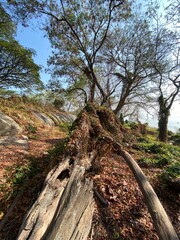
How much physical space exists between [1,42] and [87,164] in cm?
961

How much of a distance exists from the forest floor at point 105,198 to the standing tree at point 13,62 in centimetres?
765

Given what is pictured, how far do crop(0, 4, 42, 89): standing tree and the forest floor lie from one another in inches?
301

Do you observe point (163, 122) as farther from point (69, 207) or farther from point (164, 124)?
point (69, 207)

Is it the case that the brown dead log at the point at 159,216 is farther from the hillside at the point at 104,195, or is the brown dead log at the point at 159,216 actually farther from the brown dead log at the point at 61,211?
the brown dead log at the point at 61,211

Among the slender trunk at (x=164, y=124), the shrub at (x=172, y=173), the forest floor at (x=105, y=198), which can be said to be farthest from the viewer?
the slender trunk at (x=164, y=124)

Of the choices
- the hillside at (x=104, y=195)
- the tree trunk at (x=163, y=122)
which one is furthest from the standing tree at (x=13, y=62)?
the tree trunk at (x=163, y=122)

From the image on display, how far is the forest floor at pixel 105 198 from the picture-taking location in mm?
2133

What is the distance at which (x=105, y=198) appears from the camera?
266 cm

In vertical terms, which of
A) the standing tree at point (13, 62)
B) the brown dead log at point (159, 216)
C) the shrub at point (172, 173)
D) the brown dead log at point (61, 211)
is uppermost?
Answer: the standing tree at point (13, 62)

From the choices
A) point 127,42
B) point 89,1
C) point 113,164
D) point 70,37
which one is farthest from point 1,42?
point 113,164

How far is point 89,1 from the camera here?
9109mm

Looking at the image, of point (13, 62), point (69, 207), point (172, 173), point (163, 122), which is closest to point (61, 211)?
point (69, 207)

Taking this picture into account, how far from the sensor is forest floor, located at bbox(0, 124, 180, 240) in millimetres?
2133

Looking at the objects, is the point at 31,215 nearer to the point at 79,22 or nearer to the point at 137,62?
the point at 79,22
